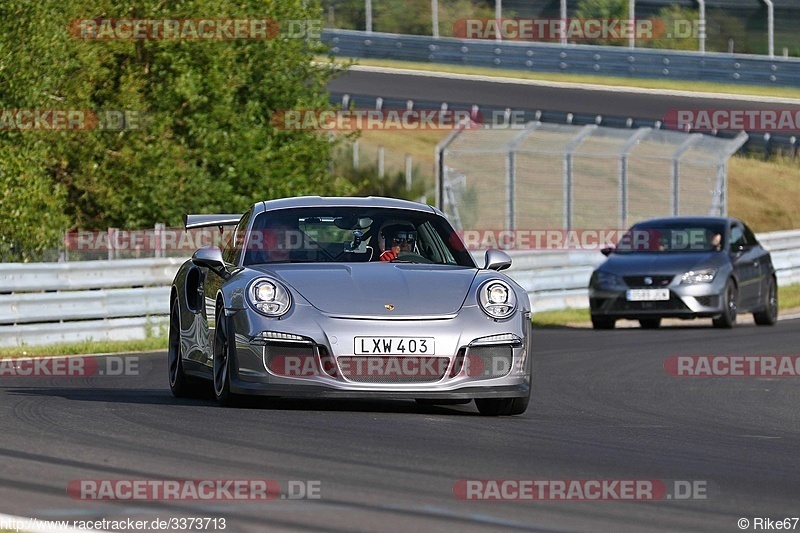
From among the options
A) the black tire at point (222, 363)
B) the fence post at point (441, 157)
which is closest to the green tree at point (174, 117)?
the fence post at point (441, 157)

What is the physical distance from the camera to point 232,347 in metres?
9.33

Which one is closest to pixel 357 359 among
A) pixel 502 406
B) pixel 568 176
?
pixel 502 406

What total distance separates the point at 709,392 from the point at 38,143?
510 inches

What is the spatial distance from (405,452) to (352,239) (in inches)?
113

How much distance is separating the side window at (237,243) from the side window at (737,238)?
11.3 metres

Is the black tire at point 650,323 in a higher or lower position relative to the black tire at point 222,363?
lower

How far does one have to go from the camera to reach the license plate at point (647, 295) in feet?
65.8

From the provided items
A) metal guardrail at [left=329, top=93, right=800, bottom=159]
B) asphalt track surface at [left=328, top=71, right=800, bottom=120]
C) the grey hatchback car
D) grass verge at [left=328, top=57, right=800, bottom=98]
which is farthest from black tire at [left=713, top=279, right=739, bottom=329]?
grass verge at [left=328, top=57, right=800, bottom=98]

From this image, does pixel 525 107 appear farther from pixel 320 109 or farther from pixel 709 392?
pixel 709 392

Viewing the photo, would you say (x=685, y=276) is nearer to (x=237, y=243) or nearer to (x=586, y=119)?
(x=237, y=243)

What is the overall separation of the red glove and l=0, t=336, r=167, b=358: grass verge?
666 centimetres

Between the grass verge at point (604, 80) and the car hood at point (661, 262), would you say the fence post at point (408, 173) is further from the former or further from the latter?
the car hood at point (661, 262)

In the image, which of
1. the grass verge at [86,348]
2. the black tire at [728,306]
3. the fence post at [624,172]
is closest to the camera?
the grass verge at [86,348]

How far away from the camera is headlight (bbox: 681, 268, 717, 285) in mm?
20031
